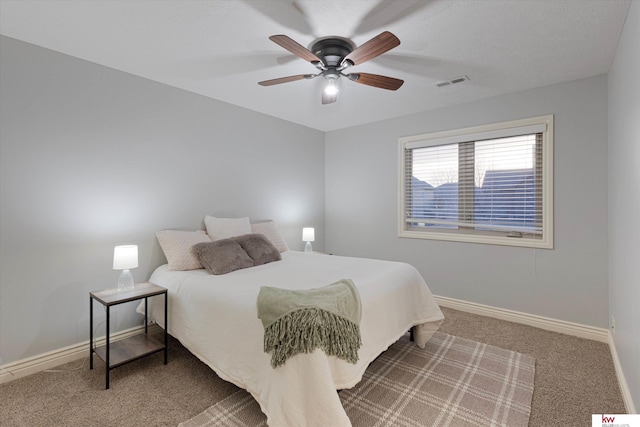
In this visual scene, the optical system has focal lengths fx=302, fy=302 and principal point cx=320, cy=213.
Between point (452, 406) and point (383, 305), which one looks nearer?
point (452, 406)

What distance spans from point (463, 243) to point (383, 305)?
6.59ft

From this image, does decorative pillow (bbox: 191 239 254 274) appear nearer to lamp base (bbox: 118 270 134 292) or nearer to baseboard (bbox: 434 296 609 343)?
lamp base (bbox: 118 270 134 292)

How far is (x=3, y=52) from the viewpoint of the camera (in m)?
2.19

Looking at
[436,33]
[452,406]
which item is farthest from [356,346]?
[436,33]

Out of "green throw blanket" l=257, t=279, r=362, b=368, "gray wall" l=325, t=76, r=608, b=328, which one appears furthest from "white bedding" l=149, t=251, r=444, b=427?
"gray wall" l=325, t=76, r=608, b=328

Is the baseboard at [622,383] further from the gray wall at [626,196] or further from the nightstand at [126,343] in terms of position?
the nightstand at [126,343]

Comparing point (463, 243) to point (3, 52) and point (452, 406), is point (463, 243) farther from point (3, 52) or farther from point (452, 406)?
point (3, 52)

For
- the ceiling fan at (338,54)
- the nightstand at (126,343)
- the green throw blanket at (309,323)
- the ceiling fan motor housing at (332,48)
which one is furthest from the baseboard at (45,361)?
the ceiling fan motor housing at (332,48)

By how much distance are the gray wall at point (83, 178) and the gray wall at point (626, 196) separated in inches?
137

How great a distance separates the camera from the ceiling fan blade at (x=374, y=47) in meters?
1.77

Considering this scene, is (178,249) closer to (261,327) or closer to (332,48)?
(261,327)

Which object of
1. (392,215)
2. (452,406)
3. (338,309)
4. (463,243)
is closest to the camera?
(338,309)

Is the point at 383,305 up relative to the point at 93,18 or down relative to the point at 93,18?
down

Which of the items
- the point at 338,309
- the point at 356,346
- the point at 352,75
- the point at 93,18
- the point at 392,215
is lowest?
the point at 356,346
